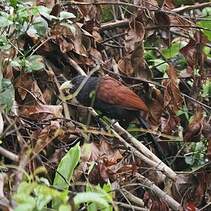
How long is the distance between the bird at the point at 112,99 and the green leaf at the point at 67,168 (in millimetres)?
1150

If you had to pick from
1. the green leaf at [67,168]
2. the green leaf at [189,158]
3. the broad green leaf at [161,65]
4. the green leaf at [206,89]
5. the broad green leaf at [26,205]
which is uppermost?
the broad green leaf at [26,205]

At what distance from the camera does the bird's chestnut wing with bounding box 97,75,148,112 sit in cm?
428

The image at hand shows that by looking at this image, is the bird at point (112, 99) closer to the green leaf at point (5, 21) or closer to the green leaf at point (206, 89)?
the green leaf at point (206, 89)

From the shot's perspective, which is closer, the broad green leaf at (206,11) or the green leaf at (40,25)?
the green leaf at (40,25)

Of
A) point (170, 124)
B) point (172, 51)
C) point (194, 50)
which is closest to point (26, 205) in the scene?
point (170, 124)

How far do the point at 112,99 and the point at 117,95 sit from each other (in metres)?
0.07

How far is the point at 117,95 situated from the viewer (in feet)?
14.6

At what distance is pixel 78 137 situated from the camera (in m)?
3.73

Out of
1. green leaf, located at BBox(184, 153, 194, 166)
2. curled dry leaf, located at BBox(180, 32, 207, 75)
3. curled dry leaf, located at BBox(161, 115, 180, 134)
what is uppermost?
curled dry leaf, located at BBox(180, 32, 207, 75)

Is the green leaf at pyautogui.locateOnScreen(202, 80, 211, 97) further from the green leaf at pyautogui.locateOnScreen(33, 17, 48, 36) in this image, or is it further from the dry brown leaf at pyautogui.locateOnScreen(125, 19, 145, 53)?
the green leaf at pyautogui.locateOnScreen(33, 17, 48, 36)

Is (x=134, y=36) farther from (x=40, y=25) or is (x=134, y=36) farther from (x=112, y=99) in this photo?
(x=40, y=25)

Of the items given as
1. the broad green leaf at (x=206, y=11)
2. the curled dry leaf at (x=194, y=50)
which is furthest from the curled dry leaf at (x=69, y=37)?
the broad green leaf at (x=206, y=11)

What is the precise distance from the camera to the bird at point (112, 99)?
4301 millimetres

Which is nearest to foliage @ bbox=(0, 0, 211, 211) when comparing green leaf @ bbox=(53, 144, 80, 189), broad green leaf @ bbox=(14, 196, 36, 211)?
green leaf @ bbox=(53, 144, 80, 189)
